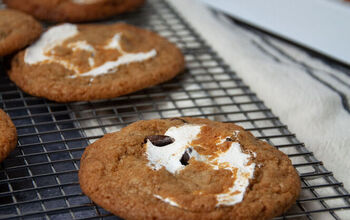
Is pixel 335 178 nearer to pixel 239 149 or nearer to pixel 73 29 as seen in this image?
pixel 239 149

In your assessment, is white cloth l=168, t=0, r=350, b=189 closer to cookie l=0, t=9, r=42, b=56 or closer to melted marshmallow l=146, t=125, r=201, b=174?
melted marshmallow l=146, t=125, r=201, b=174

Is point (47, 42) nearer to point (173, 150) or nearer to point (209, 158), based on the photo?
point (173, 150)

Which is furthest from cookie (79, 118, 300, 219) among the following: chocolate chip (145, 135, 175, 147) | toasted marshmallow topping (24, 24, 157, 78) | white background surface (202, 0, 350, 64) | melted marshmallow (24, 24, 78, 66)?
white background surface (202, 0, 350, 64)

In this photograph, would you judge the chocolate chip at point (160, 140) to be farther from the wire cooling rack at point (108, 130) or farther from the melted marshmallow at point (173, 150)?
the wire cooling rack at point (108, 130)

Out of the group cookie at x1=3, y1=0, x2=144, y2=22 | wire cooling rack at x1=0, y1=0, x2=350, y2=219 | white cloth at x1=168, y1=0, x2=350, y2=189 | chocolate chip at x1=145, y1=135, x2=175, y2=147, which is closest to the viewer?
wire cooling rack at x1=0, y1=0, x2=350, y2=219

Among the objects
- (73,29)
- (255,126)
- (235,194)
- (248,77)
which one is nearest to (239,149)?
(235,194)

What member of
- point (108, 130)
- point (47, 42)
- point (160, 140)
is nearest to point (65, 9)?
point (47, 42)
